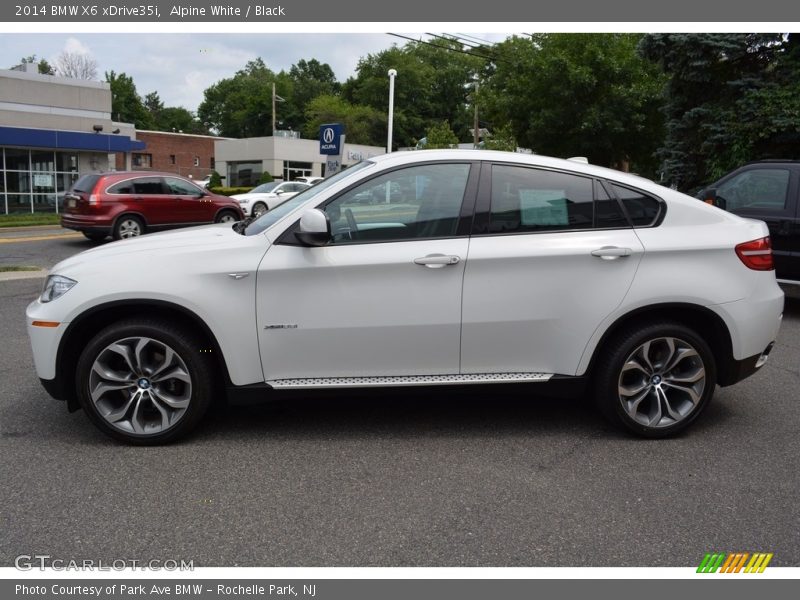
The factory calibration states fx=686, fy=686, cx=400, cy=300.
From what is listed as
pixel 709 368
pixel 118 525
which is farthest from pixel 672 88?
A: pixel 118 525

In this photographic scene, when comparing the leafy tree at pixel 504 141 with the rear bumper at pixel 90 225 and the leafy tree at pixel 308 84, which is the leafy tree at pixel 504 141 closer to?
the rear bumper at pixel 90 225

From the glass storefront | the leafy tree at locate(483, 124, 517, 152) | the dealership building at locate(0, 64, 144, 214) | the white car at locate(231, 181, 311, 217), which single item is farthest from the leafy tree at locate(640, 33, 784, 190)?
the glass storefront

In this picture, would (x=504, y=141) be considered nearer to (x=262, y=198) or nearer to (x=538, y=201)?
(x=262, y=198)

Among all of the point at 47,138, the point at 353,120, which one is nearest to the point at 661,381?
the point at 47,138

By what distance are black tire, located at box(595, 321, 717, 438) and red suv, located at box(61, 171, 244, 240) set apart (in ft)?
42.6

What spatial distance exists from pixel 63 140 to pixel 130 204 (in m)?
13.3

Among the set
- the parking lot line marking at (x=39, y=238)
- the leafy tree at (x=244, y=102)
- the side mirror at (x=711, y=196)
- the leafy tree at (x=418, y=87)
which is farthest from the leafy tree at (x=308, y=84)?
the side mirror at (x=711, y=196)

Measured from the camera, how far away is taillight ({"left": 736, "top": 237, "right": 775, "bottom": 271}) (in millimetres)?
4434

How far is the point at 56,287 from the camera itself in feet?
13.8

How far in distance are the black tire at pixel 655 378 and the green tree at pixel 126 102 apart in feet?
355

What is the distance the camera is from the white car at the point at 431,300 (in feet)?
13.6

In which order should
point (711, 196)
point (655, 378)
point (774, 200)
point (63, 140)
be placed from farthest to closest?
point (63, 140)
point (711, 196)
point (774, 200)
point (655, 378)

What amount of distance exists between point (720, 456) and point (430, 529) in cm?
208

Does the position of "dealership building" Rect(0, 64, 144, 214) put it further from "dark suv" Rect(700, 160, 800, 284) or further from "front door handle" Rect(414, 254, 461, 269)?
"front door handle" Rect(414, 254, 461, 269)
